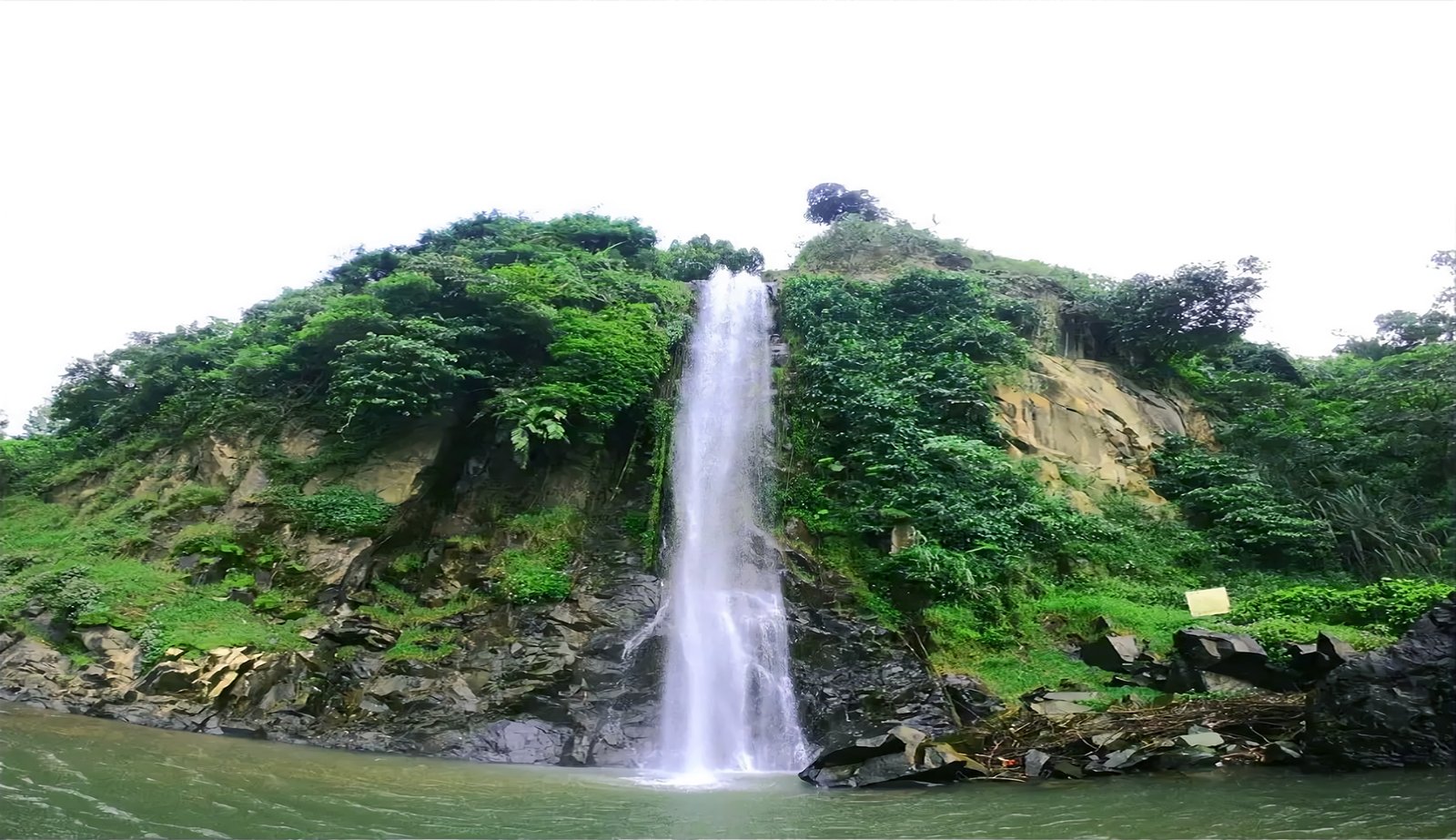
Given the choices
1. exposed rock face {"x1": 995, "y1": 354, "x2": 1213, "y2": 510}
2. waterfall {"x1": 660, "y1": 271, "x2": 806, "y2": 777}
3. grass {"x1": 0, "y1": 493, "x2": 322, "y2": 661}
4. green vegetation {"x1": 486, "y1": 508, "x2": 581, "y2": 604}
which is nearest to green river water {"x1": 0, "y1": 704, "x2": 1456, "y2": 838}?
waterfall {"x1": 660, "y1": 271, "x2": 806, "y2": 777}

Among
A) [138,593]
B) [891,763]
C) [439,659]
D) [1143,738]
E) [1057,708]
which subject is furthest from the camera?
[138,593]

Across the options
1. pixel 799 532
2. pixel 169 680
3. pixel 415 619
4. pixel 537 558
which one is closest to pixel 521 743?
pixel 415 619

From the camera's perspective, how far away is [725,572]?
1326cm

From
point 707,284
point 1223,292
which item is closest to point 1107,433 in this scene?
point 1223,292

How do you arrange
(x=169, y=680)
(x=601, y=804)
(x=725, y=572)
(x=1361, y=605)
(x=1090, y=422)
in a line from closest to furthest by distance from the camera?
(x=601, y=804)
(x=1361, y=605)
(x=169, y=680)
(x=725, y=572)
(x=1090, y=422)

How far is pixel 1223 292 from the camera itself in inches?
687

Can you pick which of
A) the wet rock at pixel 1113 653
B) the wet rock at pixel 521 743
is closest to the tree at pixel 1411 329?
the wet rock at pixel 1113 653

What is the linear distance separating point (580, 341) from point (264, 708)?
26.7 ft

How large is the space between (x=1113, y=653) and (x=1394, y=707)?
389 centimetres

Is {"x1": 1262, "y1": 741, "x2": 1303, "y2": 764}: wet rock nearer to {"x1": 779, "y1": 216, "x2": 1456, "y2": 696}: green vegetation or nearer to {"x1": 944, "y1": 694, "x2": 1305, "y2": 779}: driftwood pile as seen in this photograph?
{"x1": 944, "y1": 694, "x2": 1305, "y2": 779}: driftwood pile

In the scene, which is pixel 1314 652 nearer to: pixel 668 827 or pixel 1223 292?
pixel 668 827

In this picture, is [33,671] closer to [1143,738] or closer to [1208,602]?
[1143,738]

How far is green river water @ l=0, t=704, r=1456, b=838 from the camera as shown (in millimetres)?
4926

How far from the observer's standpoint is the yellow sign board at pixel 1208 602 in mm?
11016
